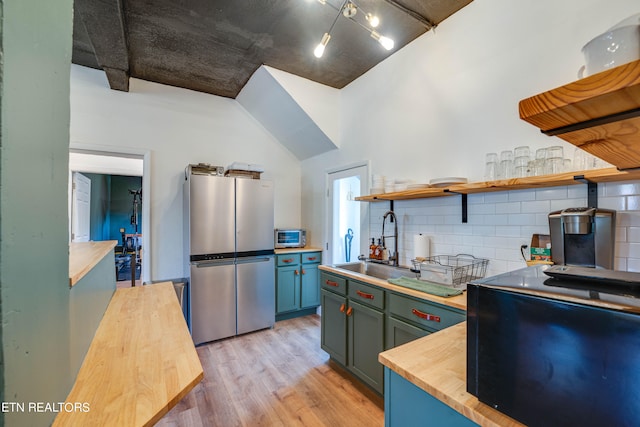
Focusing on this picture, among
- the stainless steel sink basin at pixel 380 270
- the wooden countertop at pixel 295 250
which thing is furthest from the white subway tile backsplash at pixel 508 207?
the wooden countertop at pixel 295 250

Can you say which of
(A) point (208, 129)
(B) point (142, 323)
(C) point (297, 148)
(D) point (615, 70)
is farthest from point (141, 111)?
(D) point (615, 70)

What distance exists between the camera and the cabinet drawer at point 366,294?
198 centimetres

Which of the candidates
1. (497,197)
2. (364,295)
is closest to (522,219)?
(497,197)

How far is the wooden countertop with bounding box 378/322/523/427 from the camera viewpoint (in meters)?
0.70

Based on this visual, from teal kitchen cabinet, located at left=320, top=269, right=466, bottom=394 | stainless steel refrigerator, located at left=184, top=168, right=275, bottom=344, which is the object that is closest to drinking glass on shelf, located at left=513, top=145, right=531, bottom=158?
teal kitchen cabinet, located at left=320, top=269, right=466, bottom=394

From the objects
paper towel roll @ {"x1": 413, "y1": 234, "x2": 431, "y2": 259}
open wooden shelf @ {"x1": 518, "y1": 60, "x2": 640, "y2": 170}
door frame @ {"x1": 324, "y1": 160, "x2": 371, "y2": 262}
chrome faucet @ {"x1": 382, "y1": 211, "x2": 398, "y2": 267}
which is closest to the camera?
open wooden shelf @ {"x1": 518, "y1": 60, "x2": 640, "y2": 170}

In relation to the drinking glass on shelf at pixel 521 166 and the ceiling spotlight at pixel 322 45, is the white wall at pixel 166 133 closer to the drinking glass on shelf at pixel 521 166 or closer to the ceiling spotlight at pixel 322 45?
the ceiling spotlight at pixel 322 45

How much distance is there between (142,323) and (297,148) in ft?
10.1

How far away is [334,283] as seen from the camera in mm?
2434

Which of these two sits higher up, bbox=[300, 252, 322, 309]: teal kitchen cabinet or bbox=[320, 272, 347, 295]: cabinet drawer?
bbox=[320, 272, 347, 295]: cabinet drawer

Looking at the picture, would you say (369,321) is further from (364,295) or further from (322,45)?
(322,45)

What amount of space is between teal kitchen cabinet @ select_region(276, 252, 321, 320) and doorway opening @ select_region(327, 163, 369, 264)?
1.14ft

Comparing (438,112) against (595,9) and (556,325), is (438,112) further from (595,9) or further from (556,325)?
(556,325)

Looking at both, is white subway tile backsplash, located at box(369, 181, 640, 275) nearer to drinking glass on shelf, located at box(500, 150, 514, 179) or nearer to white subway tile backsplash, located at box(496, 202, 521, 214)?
white subway tile backsplash, located at box(496, 202, 521, 214)
